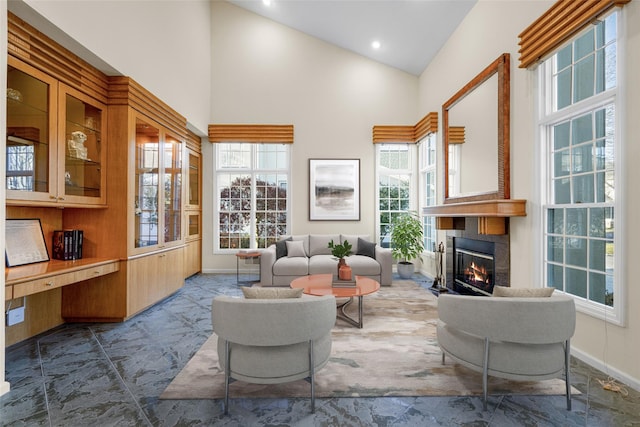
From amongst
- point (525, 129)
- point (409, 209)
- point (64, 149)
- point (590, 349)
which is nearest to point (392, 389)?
point (590, 349)

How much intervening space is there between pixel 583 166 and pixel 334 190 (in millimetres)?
3933

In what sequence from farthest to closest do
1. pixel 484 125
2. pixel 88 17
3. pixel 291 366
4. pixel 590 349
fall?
pixel 484 125 → pixel 88 17 → pixel 590 349 → pixel 291 366

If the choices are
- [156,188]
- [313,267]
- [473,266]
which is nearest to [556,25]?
[473,266]

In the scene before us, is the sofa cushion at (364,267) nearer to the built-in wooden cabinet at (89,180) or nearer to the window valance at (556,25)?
the built-in wooden cabinet at (89,180)

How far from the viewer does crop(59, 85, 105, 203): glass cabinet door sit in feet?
9.12

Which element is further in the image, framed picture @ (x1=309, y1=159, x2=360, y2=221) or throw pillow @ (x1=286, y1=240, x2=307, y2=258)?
framed picture @ (x1=309, y1=159, x2=360, y2=221)

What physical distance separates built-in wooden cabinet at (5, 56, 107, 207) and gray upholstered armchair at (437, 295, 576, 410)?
343 cm

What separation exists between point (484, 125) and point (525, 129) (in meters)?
0.70

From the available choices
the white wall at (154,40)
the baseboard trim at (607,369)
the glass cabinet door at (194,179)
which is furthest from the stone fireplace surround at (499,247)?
the glass cabinet door at (194,179)

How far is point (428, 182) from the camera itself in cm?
567

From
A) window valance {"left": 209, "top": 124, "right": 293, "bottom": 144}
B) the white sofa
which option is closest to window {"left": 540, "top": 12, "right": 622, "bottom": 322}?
the white sofa

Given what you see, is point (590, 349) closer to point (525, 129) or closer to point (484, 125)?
point (525, 129)

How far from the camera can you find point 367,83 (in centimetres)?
595

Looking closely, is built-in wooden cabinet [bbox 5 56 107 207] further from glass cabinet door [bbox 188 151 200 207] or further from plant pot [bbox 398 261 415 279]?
plant pot [bbox 398 261 415 279]
